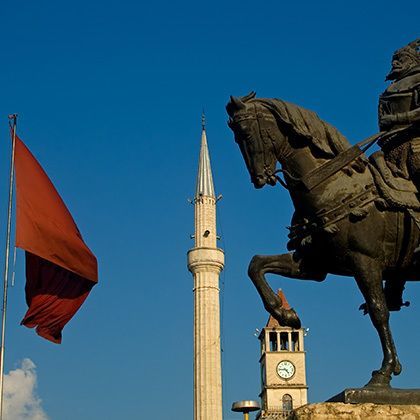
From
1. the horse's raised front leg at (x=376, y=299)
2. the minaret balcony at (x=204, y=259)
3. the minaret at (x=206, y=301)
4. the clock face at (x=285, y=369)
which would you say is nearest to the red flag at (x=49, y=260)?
the horse's raised front leg at (x=376, y=299)

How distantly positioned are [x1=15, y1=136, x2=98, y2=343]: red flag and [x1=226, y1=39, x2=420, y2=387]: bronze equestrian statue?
5666mm

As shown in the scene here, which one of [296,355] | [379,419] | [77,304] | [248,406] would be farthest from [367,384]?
[296,355]

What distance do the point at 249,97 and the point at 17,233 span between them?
244 inches

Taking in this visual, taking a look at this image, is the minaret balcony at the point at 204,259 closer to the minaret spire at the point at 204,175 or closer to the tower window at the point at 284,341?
the minaret spire at the point at 204,175

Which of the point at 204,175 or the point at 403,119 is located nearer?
the point at 403,119

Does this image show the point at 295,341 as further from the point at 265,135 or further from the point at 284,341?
the point at 265,135

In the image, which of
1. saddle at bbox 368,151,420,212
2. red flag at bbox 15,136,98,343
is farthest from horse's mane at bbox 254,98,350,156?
Result: red flag at bbox 15,136,98,343

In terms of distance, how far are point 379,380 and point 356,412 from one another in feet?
1.40

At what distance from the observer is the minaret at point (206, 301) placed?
49.9 meters

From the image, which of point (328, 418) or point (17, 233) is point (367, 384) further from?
point (17, 233)

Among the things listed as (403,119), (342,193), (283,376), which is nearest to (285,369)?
(283,376)

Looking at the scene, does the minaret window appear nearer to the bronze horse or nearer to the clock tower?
the clock tower

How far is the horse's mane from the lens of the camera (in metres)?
6.22

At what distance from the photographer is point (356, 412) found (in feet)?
17.8
